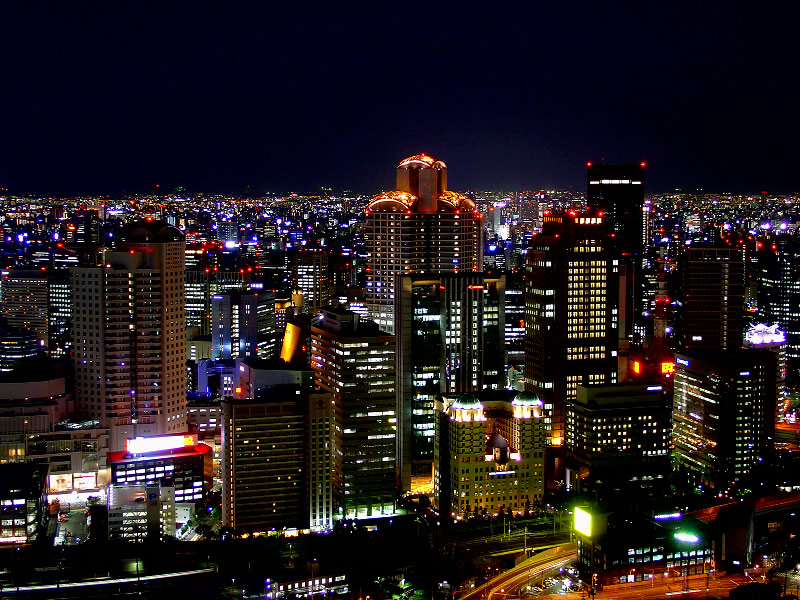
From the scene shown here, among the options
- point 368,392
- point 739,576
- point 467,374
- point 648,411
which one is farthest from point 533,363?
point 739,576

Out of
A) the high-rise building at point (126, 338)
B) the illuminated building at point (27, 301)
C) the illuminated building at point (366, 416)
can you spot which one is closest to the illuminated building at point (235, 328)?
the illuminated building at point (27, 301)

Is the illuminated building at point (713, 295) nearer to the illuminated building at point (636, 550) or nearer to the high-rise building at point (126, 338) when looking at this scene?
the illuminated building at point (636, 550)

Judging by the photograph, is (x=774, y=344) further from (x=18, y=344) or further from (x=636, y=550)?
(x=18, y=344)

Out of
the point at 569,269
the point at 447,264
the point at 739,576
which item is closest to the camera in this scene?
the point at 739,576

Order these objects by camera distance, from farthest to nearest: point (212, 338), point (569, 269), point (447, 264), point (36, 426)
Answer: point (212, 338), point (447, 264), point (569, 269), point (36, 426)

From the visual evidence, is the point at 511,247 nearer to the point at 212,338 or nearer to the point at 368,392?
the point at 212,338

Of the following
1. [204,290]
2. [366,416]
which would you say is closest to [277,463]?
[366,416]

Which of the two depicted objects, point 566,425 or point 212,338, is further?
point 212,338
